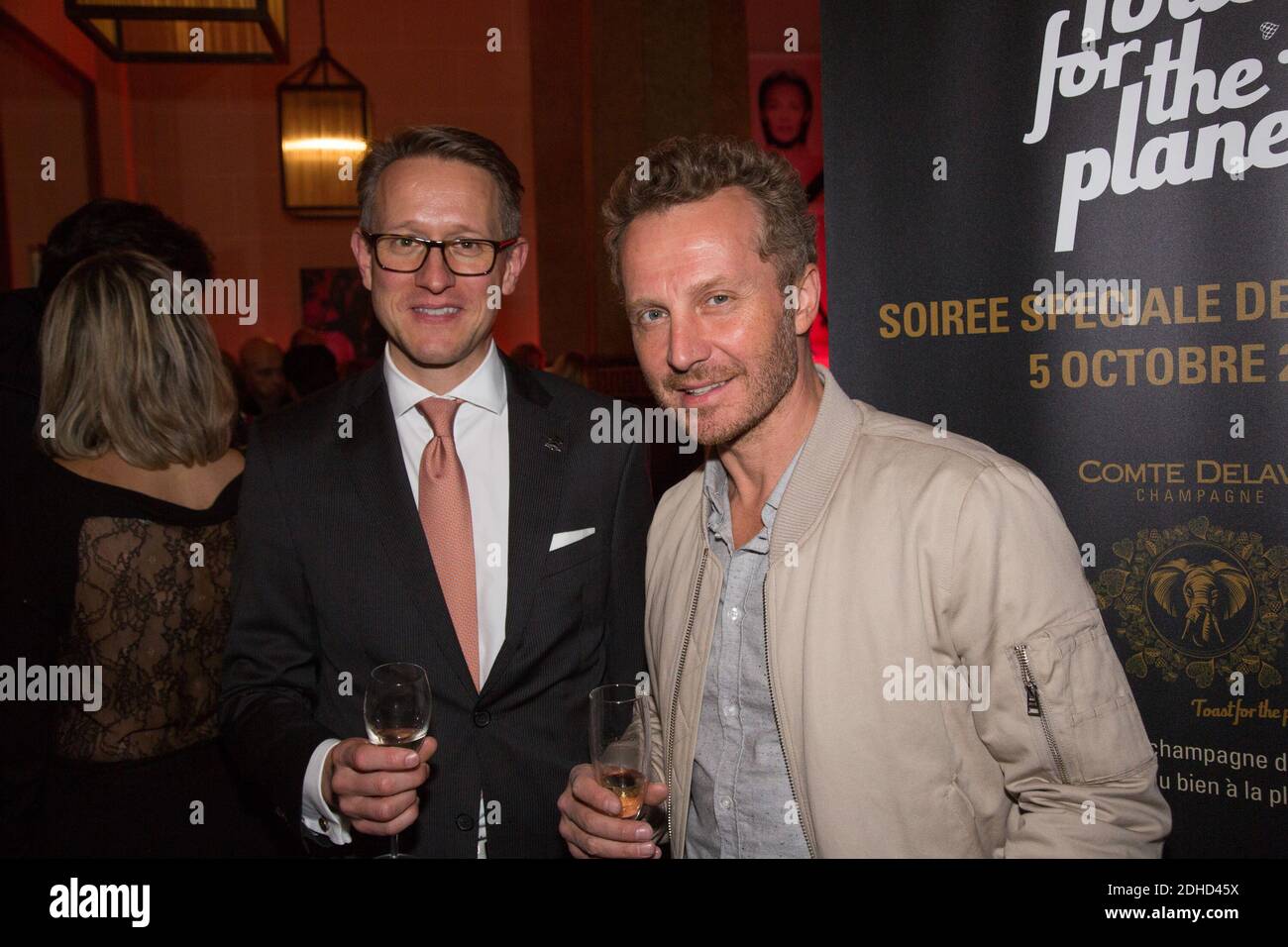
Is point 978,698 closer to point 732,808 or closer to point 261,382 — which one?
point 732,808

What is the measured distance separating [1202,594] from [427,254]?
195cm

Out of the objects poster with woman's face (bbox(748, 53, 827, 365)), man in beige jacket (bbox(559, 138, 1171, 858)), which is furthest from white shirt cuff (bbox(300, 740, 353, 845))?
poster with woman's face (bbox(748, 53, 827, 365))

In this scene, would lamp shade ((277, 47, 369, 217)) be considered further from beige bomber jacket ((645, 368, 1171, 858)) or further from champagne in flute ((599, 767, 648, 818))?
champagne in flute ((599, 767, 648, 818))

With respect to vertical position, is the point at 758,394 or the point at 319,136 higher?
the point at 319,136

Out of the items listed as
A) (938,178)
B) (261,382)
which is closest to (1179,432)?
(938,178)

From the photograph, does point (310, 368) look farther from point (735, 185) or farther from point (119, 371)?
point (735, 185)

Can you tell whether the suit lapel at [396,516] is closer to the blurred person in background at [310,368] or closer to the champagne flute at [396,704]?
the champagne flute at [396,704]

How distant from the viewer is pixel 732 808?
166 cm

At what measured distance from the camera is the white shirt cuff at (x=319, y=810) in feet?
5.74

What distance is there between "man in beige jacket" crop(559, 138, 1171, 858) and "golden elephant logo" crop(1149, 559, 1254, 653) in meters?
0.96

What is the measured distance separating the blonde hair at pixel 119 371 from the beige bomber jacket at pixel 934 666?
1.37 meters

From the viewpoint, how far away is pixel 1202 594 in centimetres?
231

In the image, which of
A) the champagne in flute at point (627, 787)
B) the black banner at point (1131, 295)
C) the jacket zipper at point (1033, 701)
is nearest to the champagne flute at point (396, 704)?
the champagne in flute at point (627, 787)

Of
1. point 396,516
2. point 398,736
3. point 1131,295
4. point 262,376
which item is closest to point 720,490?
point 396,516
